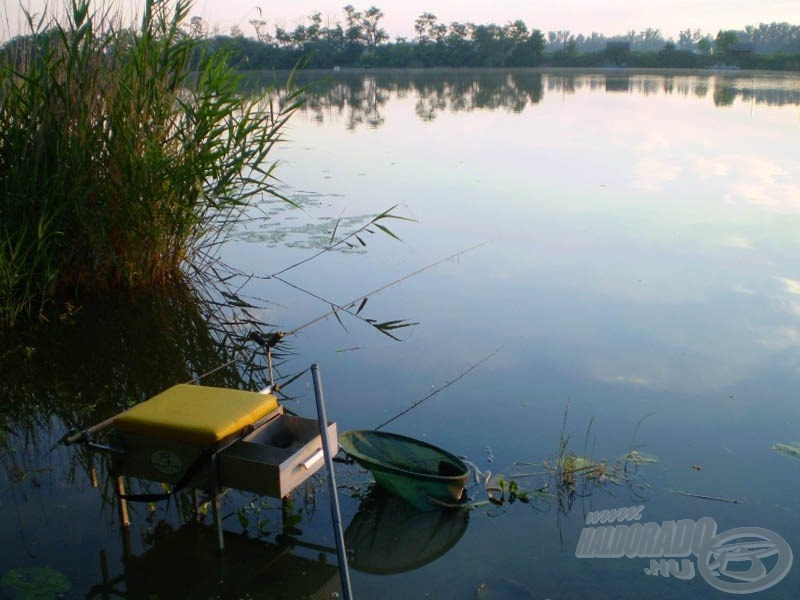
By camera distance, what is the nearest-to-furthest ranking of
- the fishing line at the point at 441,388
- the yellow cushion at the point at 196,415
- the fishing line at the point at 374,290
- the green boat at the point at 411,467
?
the yellow cushion at the point at 196,415 < the green boat at the point at 411,467 < the fishing line at the point at 441,388 < the fishing line at the point at 374,290

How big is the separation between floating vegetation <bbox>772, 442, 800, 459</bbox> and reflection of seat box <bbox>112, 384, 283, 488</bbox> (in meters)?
2.29

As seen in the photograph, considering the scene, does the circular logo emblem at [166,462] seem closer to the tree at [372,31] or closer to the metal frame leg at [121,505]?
the metal frame leg at [121,505]

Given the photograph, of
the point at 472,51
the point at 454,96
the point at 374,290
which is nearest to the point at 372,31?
the point at 472,51

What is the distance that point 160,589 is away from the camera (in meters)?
2.57

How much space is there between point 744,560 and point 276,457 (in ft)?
5.49

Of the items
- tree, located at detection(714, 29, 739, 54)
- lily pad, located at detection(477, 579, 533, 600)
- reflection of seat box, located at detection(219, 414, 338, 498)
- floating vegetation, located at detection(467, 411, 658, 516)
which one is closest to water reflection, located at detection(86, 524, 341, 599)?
reflection of seat box, located at detection(219, 414, 338, 498)

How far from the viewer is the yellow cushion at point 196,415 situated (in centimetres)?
246

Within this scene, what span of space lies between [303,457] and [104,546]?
808 millimetres

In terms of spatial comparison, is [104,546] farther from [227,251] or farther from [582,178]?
[582,178]

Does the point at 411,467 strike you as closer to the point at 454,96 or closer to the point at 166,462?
the point at 166,462

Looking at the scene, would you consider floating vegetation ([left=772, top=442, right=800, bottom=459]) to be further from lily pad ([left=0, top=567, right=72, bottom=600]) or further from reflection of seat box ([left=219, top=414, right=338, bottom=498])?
lily pad ([left=0, top=567, right=72, bottom=600])

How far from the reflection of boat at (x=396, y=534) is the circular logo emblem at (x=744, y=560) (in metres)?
0.87

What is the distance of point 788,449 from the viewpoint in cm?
351
